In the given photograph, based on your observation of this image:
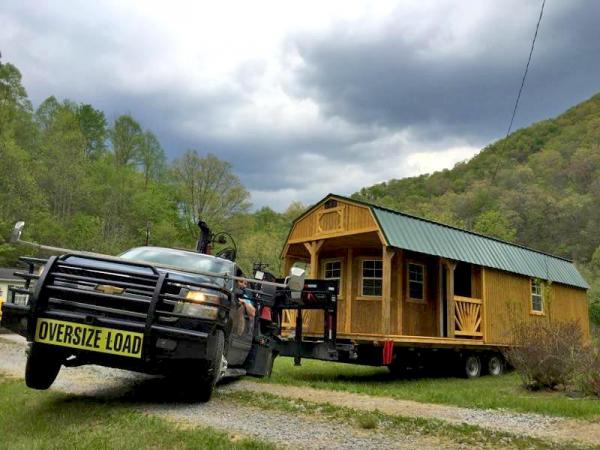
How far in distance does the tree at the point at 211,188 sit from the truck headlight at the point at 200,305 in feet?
115

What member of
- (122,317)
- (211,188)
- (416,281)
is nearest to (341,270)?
(416,281)

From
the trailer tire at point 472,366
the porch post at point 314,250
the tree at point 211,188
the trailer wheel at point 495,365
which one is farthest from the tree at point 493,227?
the porch post at point 314,250

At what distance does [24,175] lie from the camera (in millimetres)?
32625

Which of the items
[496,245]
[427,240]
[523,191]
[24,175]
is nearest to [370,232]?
[427,240]

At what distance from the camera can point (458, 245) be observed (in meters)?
13.9

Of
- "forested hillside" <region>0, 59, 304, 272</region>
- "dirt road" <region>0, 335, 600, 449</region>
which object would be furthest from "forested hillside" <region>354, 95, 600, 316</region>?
"dirt road" <region>0, 335, 600, 449</region>

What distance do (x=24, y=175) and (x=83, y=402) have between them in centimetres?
3062

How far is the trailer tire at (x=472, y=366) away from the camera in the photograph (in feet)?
45.3

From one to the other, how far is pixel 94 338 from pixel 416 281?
10.8 meters

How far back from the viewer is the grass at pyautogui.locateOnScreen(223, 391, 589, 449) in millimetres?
4906

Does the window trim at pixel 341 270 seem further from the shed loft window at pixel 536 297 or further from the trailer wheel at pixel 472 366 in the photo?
the shed loft window at pixel 536 297

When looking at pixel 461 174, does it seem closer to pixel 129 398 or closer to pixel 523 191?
pixel 523 191

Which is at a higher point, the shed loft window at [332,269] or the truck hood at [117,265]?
the shed loft window at [332,269]

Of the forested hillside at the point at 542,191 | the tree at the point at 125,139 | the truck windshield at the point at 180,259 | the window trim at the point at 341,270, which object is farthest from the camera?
the forested hillside at the point at 542,191
